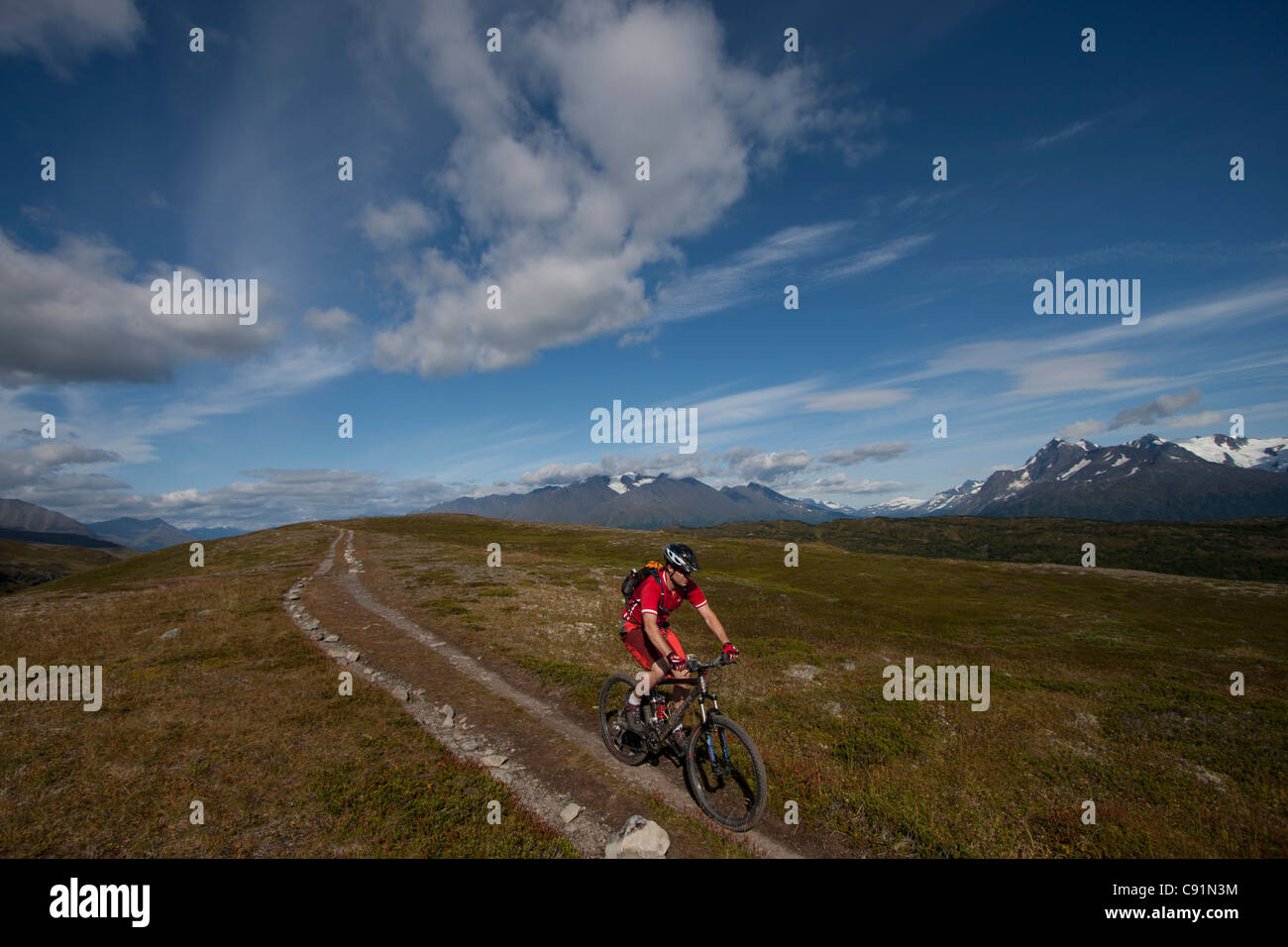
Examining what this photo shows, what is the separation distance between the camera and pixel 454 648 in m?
20.8

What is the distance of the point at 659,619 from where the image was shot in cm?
1145

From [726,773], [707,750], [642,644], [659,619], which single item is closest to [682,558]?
[659,619]

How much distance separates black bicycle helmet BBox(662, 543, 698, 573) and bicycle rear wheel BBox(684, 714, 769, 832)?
294 centimetres

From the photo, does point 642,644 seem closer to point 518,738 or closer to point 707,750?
point 707,750

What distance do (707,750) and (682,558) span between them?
13.3ft

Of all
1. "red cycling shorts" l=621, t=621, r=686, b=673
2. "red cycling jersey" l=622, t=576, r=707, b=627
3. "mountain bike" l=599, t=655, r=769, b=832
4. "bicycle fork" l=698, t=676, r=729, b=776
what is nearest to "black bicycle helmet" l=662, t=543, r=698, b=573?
"red cycling jersey" l=622, t=576, r=707, b=627

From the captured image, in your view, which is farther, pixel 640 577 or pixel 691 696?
pixel 640 577

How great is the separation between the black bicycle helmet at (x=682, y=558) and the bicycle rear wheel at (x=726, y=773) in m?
2.94

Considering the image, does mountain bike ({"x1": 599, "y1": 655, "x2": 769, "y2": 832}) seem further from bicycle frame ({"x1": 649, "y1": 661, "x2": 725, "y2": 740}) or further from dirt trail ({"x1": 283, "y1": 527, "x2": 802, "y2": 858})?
dirt trail ({"x1": 283, "y1": 527, "x2": 802, "y2": 858})

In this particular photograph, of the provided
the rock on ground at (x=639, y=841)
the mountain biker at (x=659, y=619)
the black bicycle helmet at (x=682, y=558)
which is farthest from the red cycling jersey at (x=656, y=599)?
the rock on ground at (x=639, y=841)

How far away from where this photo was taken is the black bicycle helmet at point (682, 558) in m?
10.7

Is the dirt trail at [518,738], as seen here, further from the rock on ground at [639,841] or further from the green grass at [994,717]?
the green grass at [994,717]

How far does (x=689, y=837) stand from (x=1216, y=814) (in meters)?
12.0
